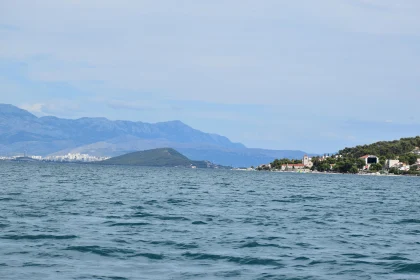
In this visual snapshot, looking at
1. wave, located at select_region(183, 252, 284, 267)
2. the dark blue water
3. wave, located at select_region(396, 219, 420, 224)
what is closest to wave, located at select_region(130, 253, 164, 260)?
the dark blue water

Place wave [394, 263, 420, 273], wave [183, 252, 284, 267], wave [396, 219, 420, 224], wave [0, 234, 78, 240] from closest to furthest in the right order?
1. wave [394, 263, 420, 273]
2. wave [183, 252, 284, 267]
3. wave [0, 234, 78, 240]
4. wave [396, 219, 420, 224]

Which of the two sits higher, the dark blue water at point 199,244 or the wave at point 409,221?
the wave at point 409,221

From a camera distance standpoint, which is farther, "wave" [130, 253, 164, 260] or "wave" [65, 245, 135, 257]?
"wave" [65, 245, 135, 257]

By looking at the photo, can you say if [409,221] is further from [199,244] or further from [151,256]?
[151,256]

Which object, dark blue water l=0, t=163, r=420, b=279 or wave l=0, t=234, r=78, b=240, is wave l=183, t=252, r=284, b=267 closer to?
dark blue water l=0, t=163, r=420, b=279

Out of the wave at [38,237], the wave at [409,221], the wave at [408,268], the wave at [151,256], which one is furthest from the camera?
the wave at [409,221]

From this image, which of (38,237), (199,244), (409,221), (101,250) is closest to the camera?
(101,250)

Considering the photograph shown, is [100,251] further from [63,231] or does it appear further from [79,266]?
[63,231]

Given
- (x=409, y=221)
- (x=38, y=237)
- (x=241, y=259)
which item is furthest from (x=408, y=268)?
(x=409, y=221)

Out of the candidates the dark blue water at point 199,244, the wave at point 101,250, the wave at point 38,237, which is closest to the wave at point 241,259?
the dark blue water at point 199,244

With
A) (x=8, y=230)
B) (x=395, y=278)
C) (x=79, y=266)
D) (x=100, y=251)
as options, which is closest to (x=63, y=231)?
(x=8, y=230)

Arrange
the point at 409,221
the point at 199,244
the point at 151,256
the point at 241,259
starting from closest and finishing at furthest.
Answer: the point at 241,259 < the point at 151,256 < the point at 199,244 < the point at 409,221

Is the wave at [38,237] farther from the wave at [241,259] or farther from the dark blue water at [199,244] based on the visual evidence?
the wave at [241,259]

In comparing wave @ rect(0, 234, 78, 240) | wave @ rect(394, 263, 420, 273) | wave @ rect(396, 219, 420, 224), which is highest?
wave @ rect(396, 219, 420, 224)
